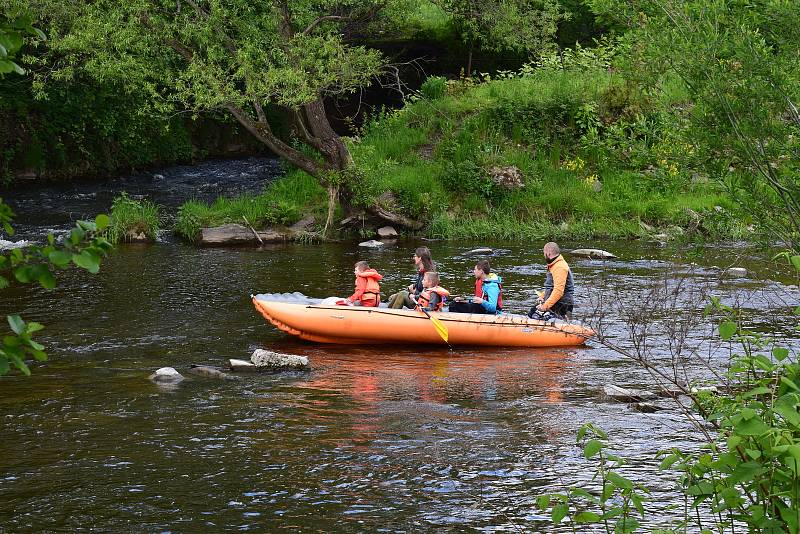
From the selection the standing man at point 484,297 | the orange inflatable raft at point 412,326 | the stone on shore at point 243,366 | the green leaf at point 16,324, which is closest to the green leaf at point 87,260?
the green leaf at point 16,324

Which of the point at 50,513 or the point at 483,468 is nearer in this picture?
the point at 50,513

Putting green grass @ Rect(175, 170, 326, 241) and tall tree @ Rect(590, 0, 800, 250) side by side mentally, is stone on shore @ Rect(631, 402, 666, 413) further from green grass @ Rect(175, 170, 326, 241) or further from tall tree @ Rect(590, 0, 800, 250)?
Result: green grass @ Rect(175, 170, 326, 241)

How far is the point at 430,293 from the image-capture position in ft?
40.6

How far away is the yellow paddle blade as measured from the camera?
12.2 metres

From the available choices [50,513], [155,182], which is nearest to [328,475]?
[50,513]

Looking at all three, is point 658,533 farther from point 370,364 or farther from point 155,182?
point 155,182

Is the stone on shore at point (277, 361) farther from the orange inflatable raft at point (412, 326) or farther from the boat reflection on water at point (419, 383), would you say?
the orange inflatable raft at point (412, 326)

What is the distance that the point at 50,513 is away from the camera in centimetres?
680

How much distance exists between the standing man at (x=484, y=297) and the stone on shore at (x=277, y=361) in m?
2.53

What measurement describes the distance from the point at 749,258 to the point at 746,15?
12.8 metres

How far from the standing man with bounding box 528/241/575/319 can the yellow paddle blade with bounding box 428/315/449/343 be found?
1.45 metres

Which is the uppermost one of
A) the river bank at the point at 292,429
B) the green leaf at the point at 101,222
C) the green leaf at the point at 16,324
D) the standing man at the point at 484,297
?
the green leaf at the point at 101,222

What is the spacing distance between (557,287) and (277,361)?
12.9ft

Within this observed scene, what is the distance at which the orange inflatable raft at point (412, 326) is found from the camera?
12.2m
